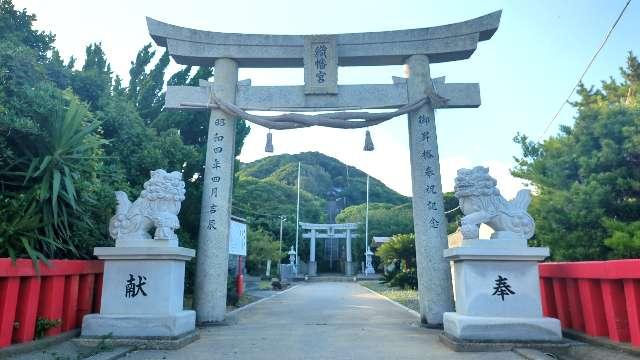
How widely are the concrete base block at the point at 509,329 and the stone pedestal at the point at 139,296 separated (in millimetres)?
3887

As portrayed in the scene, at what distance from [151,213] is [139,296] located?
1.19m

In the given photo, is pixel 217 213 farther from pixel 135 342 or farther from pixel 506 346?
pixel 506 346

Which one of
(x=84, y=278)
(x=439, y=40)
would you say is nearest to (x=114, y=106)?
(x=84, y=278)

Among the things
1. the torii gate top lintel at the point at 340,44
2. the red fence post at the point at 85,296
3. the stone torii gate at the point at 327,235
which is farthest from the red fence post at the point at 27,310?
the stone torii gate at the point at 327,235

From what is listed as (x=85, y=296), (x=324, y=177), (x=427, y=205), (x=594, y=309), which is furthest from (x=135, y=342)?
(x=324, y=177)

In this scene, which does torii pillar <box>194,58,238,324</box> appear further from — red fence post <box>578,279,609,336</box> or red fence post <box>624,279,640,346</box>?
red fence post <box>624,279,640,346</box>

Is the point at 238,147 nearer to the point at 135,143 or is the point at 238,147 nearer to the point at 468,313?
the point at 135,143

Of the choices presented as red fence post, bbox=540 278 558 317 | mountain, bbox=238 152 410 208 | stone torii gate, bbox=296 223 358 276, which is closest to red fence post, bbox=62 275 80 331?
red fence post, bbox=540 278 558 317

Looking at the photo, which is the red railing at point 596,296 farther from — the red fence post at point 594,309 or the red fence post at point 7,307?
the red fence post at point 7,307

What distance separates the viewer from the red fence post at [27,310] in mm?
5145

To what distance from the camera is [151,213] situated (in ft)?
21.1

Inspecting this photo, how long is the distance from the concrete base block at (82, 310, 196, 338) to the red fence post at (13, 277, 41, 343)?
744 mm

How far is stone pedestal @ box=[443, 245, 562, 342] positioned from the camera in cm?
558

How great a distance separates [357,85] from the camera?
863 cm
